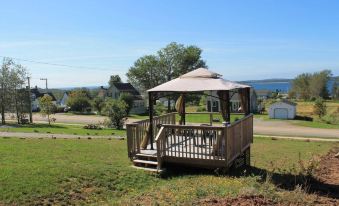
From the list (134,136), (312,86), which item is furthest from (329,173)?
(312,86)

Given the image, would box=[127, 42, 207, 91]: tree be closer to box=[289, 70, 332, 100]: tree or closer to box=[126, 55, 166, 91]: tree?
box=[126, 55, 166, 91]: tree

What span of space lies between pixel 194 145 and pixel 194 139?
19 cm

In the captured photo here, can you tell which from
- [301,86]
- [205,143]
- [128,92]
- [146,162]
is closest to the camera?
[146,162]

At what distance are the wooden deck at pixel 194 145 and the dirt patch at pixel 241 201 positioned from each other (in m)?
3.57

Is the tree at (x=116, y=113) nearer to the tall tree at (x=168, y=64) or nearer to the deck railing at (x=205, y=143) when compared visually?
the deck railing at (x=205, y=143)

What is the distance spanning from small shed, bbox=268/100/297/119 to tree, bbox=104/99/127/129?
25.7m

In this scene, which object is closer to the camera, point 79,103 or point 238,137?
point 238,137

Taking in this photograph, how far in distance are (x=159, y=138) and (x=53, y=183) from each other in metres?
3.64

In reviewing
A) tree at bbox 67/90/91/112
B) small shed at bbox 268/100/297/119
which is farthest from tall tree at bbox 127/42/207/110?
small shed at bbox 268/100/297/119

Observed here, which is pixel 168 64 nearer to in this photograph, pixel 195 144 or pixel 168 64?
pixel 168 64

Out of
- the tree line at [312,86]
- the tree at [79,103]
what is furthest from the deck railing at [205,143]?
the tree line at [312,86]

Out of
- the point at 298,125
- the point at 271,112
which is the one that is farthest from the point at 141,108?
the point at 298,125

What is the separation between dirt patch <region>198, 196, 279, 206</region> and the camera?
7.21 m

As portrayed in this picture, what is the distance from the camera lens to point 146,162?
11789mm
